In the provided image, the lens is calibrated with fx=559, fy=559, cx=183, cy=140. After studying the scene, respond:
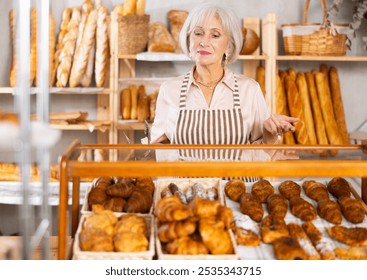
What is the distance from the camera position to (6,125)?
898 mm

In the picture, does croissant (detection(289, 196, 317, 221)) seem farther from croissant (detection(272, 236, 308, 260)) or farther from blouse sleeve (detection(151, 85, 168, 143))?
blouse sleeve (detection(151, 85, 168, 143))

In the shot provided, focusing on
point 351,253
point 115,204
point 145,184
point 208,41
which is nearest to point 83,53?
point 208,41

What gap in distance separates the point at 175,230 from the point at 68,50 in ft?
9.18

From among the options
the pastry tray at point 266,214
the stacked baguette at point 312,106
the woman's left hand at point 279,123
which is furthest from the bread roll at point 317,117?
the pastry tray at point 266,214

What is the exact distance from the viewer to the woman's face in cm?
264

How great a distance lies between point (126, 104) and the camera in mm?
3883

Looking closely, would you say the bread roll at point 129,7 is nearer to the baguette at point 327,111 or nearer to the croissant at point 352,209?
the baguette at point 327,111

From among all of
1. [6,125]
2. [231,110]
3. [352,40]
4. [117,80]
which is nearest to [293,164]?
[6,125]

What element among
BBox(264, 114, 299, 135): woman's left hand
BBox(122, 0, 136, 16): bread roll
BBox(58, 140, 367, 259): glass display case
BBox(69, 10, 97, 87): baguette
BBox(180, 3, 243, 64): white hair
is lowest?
BBox(264, 114, 299, 135): woman's left hand

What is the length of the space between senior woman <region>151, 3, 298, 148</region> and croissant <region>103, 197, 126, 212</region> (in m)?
1.11

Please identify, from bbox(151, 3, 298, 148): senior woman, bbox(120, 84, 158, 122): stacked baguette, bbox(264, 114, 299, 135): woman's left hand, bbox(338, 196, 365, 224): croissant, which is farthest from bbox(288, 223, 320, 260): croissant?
bbox(120, 84, 158, 122): stacked baguette

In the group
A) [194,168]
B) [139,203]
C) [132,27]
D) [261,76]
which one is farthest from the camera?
[261,76]

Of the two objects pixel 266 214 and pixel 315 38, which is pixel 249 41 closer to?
pixel 315 38

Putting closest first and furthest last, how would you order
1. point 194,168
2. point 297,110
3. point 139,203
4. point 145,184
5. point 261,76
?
1. point 194,168
2. point 139,203
3. point 145,184
4. point 297,110
5. point 261,76
